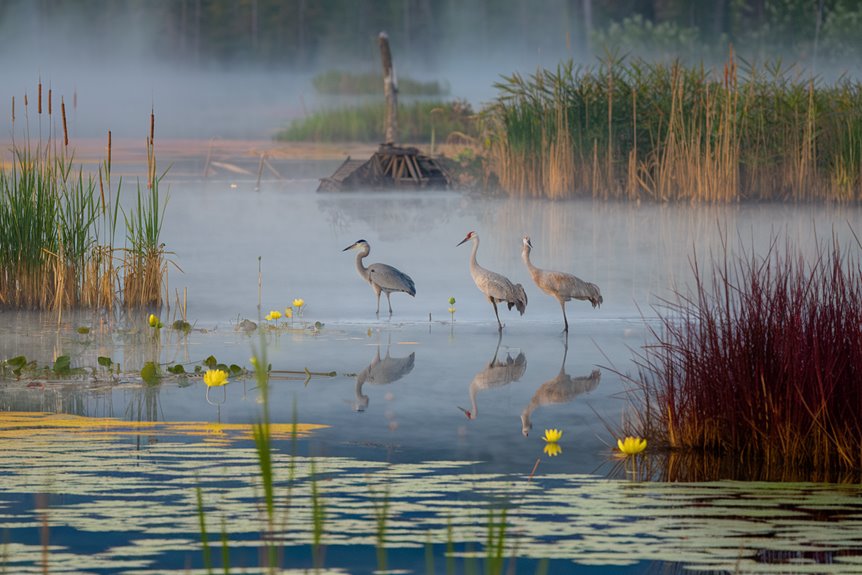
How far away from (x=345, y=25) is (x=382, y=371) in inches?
1630

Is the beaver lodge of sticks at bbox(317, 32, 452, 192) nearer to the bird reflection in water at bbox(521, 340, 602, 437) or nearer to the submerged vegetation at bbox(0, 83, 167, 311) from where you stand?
the submerged vegetation at bbox(0, 83, 167, 311)

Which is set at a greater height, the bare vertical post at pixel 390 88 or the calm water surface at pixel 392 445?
the bare vertical post at pixel 390 88

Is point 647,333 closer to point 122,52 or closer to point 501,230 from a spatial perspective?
point 501,230

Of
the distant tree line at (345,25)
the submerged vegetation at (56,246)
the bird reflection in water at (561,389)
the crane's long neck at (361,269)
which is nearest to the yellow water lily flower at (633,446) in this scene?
the bird reflection in water at (561,389)

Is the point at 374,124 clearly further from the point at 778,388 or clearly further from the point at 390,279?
the point at 778,388

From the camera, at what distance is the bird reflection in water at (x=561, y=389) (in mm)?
6582

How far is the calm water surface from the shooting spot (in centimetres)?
411

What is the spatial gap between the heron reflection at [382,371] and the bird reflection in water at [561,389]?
0.75m

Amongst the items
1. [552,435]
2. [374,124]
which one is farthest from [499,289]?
[374,124]

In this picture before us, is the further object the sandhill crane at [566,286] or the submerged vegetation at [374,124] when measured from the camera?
the submerged vegetation at [374,124]

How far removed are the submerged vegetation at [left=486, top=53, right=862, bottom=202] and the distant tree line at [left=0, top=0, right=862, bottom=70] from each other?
22.9 m

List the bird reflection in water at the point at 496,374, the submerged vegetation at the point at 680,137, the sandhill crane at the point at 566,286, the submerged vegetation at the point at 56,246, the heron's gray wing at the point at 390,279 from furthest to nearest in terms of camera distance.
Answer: the submerged vegetation at the point at 680,137 < the heron's gray wing at the point at 390,279 < the sandhill crane at the point at 566,286 < the submerged vegetation at the point at 56,246 < the bird reflection in water at the point at 496,374

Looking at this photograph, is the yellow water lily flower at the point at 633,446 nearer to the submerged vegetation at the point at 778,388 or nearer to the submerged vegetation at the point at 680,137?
the submerged vegetation at the point at 778,388

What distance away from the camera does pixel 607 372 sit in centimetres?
757
